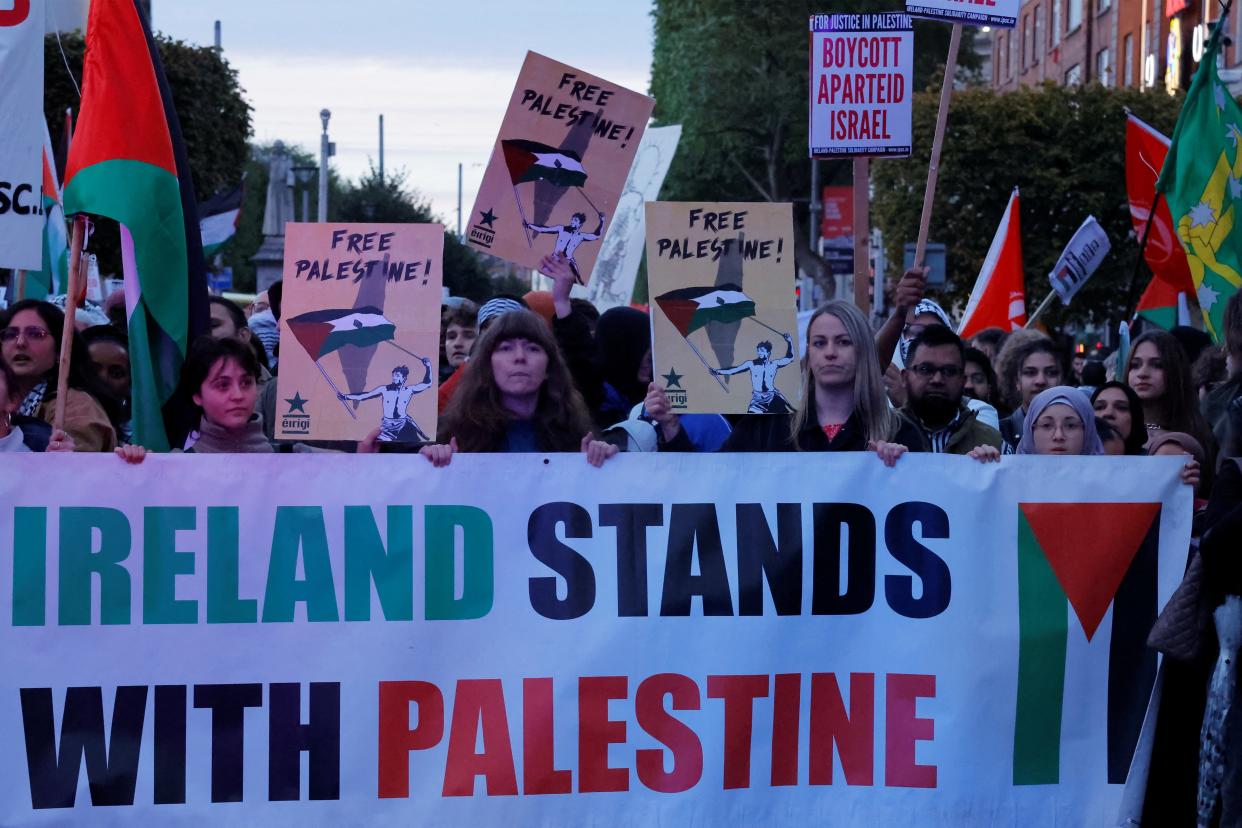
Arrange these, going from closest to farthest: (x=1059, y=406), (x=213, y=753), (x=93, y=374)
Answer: (x=213, y=753)
(x=1059, y=406)
(x=93, y=374)

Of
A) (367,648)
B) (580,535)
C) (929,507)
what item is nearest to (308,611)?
(367,648)

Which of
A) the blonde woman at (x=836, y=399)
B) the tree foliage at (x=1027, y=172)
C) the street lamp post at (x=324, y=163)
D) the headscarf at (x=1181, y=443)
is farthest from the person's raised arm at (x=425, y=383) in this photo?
the street lamp post at (x=324, y=163)

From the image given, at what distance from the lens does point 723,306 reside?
4.94 meters

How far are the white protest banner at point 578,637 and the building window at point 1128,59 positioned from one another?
36111 mm

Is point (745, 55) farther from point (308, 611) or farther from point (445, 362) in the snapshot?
point (308, 611)

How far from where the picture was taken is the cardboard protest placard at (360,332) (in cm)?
467

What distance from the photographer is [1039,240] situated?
86.6 feet

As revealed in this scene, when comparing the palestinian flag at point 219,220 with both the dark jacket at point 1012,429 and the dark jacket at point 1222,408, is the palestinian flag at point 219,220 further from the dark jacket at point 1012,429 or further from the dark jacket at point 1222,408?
the dark jacket at point 1222,408

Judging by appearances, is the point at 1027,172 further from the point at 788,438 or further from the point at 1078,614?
the point at 1078,614

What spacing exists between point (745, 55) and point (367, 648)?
36660 mm

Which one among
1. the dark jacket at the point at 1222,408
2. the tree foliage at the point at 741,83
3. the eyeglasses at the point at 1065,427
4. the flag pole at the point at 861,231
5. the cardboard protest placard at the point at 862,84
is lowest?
the eyeglasses at the point at 1065,427

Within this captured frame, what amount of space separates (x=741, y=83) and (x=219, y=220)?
2780 centimetres

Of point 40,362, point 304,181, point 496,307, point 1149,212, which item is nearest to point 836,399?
point 496,307

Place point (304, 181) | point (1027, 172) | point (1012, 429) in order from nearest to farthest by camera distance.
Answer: point (1012, 429) → point (1027, 172) → point (304, 181)
